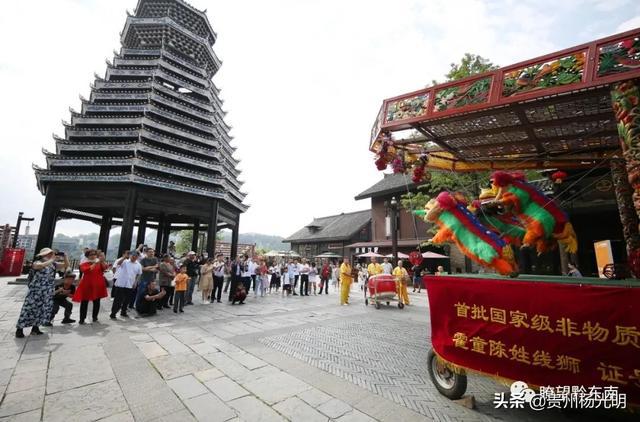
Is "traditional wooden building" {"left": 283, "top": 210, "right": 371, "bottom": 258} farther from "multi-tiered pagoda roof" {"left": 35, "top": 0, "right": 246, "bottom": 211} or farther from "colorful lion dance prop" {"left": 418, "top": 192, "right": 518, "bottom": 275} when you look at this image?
"colorful lion dance prop" {"left": 418, "top": 192, "right": 518, "bottom": 275}

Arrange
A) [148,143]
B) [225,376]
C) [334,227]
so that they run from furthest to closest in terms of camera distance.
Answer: [334,227]
[148,143]
[225,376]

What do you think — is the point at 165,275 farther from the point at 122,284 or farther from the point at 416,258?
the point at 416,258

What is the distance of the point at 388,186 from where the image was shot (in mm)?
24109

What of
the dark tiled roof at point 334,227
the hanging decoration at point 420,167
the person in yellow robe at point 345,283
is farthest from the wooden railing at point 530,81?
Answer: the dark tiled roof at point 334,227

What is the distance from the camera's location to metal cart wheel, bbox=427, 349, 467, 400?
338 cm

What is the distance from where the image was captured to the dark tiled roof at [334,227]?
30.7 m

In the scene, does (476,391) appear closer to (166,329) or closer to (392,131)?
(392,131)

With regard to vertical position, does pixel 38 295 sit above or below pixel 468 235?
below

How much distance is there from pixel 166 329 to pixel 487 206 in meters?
7.35

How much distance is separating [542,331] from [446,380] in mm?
1400

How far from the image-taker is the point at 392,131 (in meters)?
5.79

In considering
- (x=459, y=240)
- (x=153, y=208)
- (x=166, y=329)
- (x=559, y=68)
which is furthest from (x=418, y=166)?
(x=153, y=208)

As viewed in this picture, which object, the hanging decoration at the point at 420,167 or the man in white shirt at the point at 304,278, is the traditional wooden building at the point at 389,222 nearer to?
the man in white shirt at the point at 304,278

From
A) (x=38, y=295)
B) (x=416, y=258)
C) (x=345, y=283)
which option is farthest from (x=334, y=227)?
(x=38, y=295)
